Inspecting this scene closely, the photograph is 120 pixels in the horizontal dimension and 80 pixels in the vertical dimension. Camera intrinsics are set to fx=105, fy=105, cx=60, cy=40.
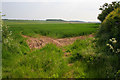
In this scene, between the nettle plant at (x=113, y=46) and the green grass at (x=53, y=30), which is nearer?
the nettle plant at (x=113, y=46)

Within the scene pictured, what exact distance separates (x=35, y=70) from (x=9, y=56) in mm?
1872

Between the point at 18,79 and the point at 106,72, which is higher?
the point at 106,72

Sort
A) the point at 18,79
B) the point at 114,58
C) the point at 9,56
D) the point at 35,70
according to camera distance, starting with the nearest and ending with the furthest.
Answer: the point at 18,79, the point at 35,70, the point at 114,58, the point at 9,56

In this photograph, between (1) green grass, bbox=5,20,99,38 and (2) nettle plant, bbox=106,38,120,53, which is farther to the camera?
(1) green grass, bbox=5,20,99,38

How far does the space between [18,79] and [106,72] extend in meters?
2.90

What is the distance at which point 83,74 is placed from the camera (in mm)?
3527

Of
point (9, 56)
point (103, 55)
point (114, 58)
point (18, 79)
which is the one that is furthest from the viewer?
point (9, 56)

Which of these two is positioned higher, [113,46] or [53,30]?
[53,30]

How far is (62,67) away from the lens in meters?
4.19

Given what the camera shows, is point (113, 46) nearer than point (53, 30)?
Yes

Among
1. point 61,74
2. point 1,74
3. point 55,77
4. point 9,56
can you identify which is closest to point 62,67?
point 61,74

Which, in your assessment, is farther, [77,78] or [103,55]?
[103,55]

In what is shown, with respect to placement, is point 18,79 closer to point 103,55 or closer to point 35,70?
point 35,70

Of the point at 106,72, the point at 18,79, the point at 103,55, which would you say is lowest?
the point at 18,79
